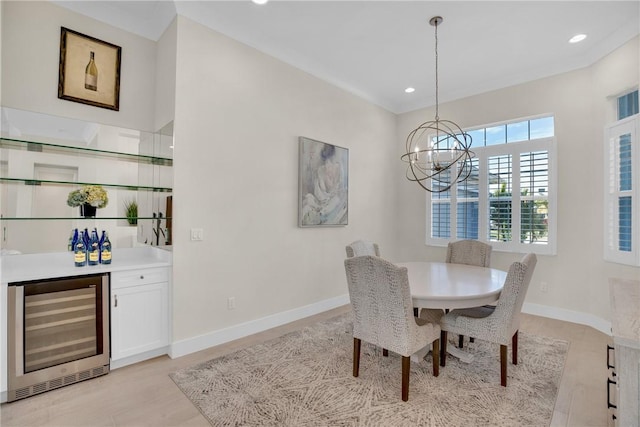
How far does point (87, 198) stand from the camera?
262cm

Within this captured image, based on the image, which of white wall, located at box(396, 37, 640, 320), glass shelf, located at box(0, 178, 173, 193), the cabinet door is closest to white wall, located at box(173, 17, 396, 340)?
the cabinet door

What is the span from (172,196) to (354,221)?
8.55 feet

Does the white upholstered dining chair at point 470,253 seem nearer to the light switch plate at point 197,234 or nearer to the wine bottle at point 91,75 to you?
the light switch plate at point 197,234

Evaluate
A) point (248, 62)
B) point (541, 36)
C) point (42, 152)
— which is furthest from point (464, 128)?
point (42, 152)

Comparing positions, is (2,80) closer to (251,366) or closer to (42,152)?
(42,152)

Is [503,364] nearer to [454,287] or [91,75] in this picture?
[454,287]

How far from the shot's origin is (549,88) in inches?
156

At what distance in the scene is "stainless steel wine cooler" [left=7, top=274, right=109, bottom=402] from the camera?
2119 millimetres

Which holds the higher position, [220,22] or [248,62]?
[220,22]

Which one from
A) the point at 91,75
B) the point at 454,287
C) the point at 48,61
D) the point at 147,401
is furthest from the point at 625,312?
the point at 48,61

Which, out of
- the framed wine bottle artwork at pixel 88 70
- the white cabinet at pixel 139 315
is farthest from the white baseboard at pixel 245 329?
the framed wine bottle artwork at pixel 88 70

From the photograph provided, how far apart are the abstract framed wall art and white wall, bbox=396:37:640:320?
2.28m

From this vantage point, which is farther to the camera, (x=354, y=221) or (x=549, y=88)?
(x=354, y=221)

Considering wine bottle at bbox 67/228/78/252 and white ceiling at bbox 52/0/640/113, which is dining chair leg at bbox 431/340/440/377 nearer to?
white ceiling at bbox 52/0/640/113
